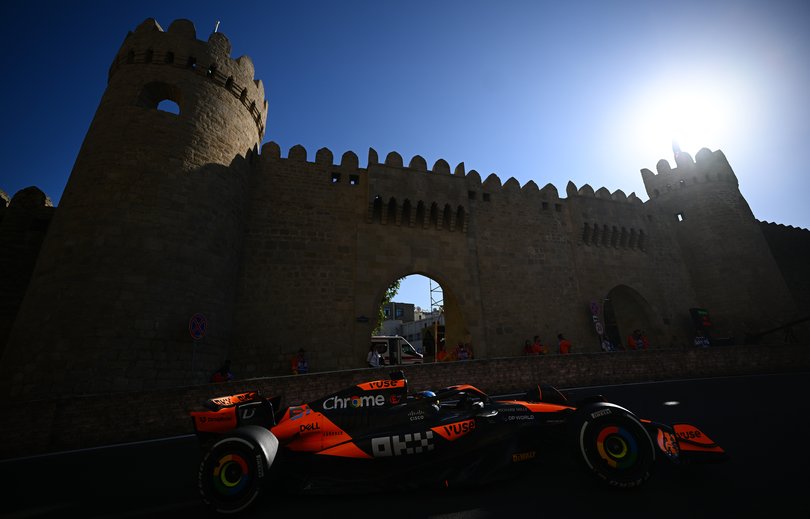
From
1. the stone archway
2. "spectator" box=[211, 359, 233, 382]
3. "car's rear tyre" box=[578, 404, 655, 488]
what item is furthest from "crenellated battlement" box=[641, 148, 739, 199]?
"spectator" box=[211, 359, 233, 382]

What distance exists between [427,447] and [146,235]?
32.9 feet

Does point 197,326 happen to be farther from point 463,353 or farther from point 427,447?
point 463,353

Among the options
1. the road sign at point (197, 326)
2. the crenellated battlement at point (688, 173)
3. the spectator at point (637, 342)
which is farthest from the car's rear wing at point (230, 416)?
the crenellated battlement at point (688, 173)

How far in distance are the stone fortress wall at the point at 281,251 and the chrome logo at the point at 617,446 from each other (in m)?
9.79

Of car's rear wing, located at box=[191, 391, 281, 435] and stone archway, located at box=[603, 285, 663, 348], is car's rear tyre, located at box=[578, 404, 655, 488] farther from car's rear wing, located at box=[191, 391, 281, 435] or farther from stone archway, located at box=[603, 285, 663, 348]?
stone archway, located at box=[603, 285, 663, 348]

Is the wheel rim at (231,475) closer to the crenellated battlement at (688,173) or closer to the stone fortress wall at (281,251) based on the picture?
the stone fortress wall at (281,251)

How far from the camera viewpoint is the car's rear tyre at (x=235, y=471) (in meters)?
2.89

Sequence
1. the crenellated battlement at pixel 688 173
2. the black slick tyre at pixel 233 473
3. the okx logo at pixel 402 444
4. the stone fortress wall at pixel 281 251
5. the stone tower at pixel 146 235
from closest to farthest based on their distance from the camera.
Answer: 1. the black slick tyre at pixel 233 473
2. the okx logo at pixel 402 444
3. the stone tower at pixel 146 235
4. the stone fortress wall at pixel 281 251
5. the crenellated battlement at pixel 688 173

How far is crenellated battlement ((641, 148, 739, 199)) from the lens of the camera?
21453mm

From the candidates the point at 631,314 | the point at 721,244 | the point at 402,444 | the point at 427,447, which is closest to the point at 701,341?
the point at 631,314

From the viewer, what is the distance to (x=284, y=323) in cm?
1222

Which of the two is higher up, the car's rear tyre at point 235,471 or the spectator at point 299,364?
the spectator at point 299,364

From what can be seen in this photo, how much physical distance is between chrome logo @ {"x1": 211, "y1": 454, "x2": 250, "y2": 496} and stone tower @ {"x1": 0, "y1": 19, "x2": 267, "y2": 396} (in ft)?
24.0

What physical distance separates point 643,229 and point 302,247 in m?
19.0
